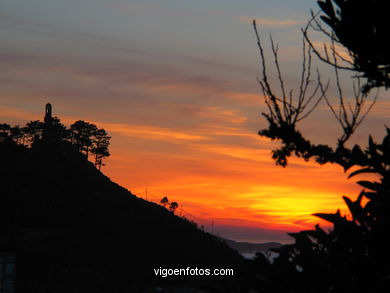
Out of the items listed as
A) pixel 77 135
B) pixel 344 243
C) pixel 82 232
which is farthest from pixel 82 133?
pixel 344 243

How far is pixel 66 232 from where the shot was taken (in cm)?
5781

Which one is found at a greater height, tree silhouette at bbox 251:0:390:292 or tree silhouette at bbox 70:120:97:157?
tree silhouette at bbox 70:120:97:157

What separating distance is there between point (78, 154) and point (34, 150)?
773cm

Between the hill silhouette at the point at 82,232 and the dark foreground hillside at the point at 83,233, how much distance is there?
0.08 metres


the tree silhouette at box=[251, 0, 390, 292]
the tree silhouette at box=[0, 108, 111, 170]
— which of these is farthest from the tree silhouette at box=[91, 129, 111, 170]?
the tree silhouette at box=[251, 0, 390, 292]

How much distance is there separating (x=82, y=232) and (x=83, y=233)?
245 millimetres

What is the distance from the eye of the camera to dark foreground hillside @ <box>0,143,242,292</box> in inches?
1901

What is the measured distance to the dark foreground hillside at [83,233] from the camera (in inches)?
1901

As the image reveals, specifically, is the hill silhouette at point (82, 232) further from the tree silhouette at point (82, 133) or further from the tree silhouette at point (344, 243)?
the tree silhouette at point (344, 243)

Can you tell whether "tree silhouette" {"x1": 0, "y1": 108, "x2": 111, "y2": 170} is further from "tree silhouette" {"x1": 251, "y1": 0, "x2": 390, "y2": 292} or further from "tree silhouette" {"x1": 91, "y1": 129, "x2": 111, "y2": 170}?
"tree silhouette" {"x1": 251, "y1": 0, "x2": 390, "y2": 292}

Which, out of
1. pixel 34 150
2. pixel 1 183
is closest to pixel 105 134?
pixel 34 150

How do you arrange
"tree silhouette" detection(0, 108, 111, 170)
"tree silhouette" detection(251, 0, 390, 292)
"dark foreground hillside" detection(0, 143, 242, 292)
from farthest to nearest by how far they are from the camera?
"tree silhouette" detection(0, 108, 111, 170) → "dark foreground hillside" detection(0, 143, 242, 292) → "tree silhouette" detection(251, 0, 390, 292)

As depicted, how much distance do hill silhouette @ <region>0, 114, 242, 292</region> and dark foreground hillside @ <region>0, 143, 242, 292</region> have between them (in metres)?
0.08

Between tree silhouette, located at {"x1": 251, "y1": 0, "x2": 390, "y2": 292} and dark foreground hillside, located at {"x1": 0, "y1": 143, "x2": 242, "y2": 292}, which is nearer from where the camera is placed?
tree silhouette, located at {"x1": 251, "y1": 0, "x2": 390, "y2": 292}
